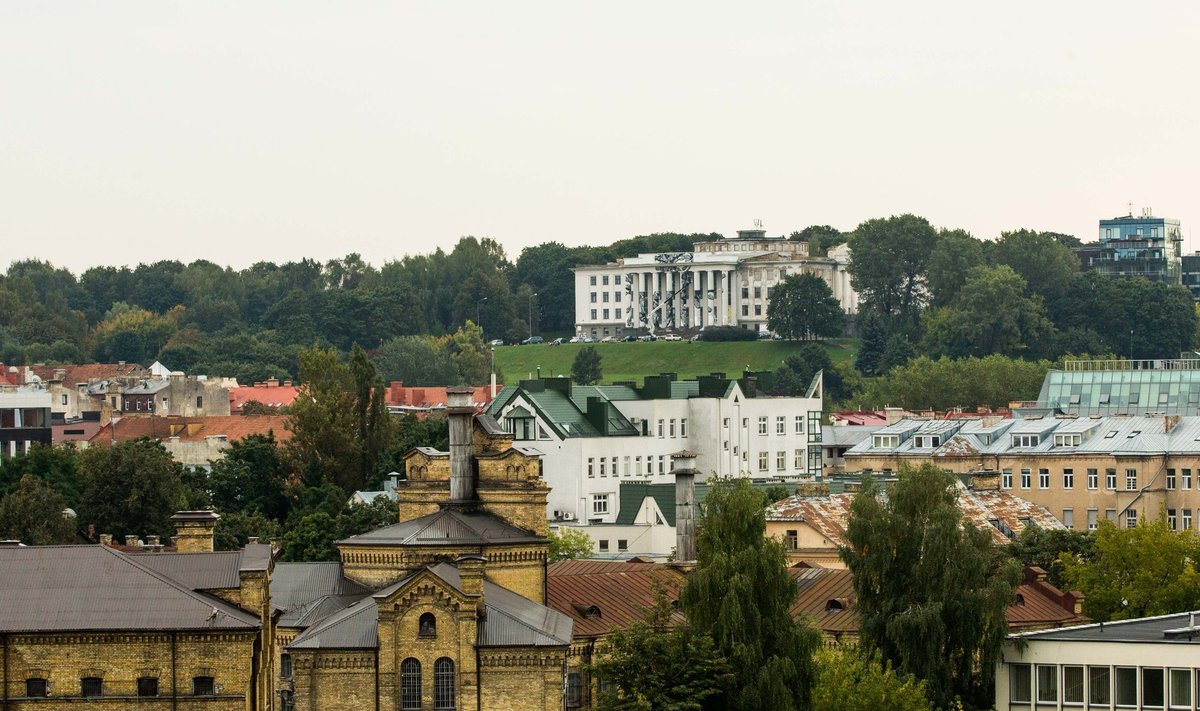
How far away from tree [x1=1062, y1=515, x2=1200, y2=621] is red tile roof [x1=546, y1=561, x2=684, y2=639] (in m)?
12.3

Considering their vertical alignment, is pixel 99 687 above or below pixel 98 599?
below

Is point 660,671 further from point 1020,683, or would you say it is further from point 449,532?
point 1020,683

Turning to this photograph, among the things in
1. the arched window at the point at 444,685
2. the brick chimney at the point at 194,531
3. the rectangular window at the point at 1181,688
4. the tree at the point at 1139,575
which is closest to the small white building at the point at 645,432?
the tree at the point at 1139,575

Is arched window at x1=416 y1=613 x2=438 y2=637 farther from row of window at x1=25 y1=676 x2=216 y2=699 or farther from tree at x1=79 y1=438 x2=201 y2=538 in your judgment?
tree at x1=79 y1=438 x2=201 y2=538

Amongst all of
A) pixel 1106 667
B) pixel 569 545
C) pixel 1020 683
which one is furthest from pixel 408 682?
pixel 569 545

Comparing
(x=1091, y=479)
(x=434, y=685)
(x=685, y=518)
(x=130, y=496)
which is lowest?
(x=434, y=685)

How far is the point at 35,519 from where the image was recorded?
3962 inches

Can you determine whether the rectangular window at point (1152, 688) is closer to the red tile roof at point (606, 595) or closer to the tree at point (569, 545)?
the red tile roof at point (606, 595)

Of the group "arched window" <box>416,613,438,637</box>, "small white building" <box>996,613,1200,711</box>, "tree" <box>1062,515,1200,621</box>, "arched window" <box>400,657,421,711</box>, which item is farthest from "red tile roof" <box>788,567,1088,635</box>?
"arched window" <box>400,657,421,711</box>

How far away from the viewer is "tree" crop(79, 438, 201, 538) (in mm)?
113062

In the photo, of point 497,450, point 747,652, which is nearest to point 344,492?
point 497,450

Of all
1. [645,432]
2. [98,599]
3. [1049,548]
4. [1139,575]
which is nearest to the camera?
[98,599]

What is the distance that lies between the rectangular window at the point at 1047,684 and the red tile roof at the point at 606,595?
9508mm

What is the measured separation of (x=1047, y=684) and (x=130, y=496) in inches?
2023
